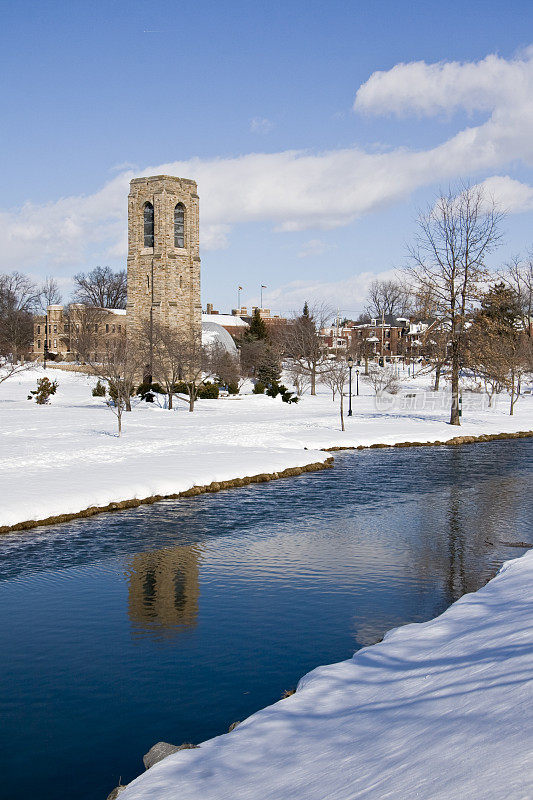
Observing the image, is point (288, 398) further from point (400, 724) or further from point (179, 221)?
point (400, 724)

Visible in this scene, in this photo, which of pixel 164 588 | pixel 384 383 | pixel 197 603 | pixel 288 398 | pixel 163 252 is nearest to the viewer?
pixel 197 603

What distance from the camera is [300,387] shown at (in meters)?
71.4

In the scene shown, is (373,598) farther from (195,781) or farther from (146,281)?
(146,281)

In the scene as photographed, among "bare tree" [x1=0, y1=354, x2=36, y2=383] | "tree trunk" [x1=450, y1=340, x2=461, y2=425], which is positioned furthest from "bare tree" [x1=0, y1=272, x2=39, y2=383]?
"tree trunk" [x1=450, y1=340, x2=461, y2=425]

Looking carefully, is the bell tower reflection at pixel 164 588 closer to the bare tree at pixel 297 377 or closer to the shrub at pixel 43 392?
the shrub at pixel 43 392

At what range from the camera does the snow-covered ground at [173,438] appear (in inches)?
834

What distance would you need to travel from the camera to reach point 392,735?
255 inches

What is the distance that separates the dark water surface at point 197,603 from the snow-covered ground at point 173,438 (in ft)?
5.67

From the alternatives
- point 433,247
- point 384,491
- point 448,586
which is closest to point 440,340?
point 433,247

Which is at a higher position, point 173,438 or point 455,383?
point 455,383

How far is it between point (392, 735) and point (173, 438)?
26795mm

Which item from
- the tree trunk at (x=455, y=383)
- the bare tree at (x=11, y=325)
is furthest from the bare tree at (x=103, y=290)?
the tree trunk at (x=455, y=383)

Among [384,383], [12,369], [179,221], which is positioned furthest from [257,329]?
[12,369]

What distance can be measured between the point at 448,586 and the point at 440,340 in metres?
29.2
